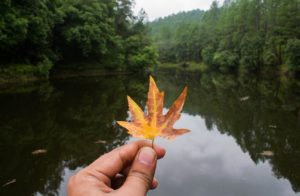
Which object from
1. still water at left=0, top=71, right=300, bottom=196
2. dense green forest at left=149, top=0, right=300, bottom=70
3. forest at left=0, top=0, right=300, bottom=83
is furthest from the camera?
dense green forest at left=149, top=0, right=300, bottom=70

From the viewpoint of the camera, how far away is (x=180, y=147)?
7.86m

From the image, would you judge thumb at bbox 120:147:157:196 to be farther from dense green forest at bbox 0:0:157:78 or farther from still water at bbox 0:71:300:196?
dense green forest at bbox 0:0:157:78

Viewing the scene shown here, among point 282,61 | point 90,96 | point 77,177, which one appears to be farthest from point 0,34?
point 282,61

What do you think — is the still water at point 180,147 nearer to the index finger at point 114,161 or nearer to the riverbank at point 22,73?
the index finger at point 114,161

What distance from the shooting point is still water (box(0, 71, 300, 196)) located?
5695 mm

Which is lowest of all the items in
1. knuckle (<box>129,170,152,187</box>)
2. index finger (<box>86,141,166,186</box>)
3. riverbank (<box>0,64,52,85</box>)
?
riverbank (<box>0,64,52,85</box>)

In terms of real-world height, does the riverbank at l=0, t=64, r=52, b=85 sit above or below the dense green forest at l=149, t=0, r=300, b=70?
above

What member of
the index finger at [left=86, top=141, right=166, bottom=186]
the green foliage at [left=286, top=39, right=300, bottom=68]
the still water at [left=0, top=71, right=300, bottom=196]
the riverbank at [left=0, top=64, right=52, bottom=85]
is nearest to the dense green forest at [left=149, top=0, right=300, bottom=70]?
the green foliage at [left=286, top=39, right=300, bottom=68]

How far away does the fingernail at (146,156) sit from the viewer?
1.17m

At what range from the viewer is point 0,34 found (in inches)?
771

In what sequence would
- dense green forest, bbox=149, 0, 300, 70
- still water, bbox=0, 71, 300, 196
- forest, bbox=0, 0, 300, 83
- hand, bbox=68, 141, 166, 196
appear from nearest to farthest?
hand, bbox=68, 141, 166, 196 < still water, bbox=0, 71, 300, 196 < forest, bbox=0, 0, 300, 83 < dense green forest, bbox=149, 0, 300, 70

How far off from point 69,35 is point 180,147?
80.5ft

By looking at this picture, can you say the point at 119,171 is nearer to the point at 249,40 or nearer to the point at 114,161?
the point at 114,161

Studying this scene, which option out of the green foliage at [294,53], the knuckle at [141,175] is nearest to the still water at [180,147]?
the knuckle at [141,175]
